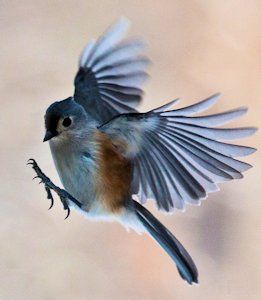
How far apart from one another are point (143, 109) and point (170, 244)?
701 mm

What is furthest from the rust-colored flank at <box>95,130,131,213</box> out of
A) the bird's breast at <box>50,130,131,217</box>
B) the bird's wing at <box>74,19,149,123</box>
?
the bird's wing at <box>74,19,149,123</box>

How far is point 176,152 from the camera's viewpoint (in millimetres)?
937

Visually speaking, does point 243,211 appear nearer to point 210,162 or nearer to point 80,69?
point 80,69

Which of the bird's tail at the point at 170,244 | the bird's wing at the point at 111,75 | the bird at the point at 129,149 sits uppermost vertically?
the bird's wing at the point at 111,75

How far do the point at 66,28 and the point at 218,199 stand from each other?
567 millimetres

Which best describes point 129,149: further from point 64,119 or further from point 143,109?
point 143,109

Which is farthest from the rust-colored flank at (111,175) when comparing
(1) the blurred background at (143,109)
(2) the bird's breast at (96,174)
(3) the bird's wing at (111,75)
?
(1) the blurred background at (143,109)

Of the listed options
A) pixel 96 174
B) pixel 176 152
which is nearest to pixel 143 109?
pixel 96 174

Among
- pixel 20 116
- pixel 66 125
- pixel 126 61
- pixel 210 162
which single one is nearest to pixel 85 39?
pixel 20 116

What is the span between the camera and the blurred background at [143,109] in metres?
1.55

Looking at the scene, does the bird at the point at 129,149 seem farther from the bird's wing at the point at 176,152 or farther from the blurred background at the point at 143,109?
the blurred background at the point at 143,109

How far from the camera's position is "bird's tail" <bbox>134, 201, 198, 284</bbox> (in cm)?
92

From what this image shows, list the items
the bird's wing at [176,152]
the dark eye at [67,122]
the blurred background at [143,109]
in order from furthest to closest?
the blurred background at [143,109] → the dark eye at [67,122] → the bird's wing at [176,152]

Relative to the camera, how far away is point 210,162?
889mm
